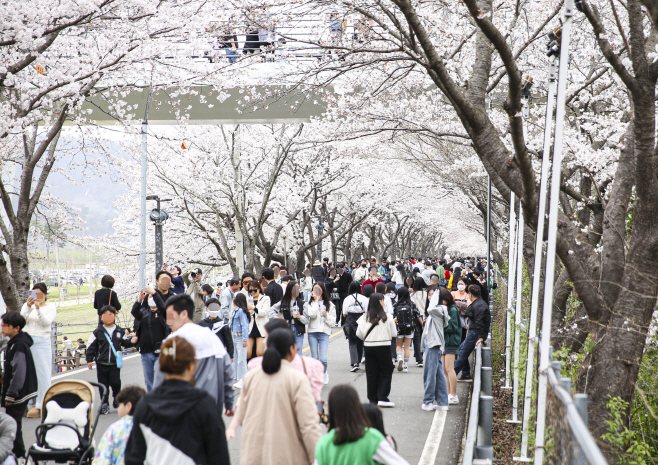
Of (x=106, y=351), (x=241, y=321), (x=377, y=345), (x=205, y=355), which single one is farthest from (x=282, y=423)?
(x=241, y=321)

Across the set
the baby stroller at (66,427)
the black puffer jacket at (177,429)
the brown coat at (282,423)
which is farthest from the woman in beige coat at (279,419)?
the baby stroller at (66,427)

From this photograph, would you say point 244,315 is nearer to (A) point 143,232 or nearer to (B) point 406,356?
(B) point 406,356

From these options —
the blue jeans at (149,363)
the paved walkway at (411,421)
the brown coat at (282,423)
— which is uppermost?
the brown coat at (282,423)

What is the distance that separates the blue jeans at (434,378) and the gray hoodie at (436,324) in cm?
10

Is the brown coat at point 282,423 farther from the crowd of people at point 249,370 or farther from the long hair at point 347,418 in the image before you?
the long hair at point 347,418

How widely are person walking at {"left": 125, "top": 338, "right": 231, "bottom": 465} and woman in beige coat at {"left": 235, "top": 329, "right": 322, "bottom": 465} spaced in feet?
1.97

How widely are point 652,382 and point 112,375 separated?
6.96 meters

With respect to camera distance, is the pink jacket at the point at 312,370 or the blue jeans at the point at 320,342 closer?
the pink jacket at the point at 312,370

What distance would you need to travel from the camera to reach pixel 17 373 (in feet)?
21.2

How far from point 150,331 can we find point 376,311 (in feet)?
A: 10.3

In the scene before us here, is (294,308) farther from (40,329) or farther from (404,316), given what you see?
(40,329)

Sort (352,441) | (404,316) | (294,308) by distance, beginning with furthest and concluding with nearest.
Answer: (404,316), (294,308), (352,441)

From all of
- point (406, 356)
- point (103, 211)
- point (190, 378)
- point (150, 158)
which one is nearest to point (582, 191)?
point (406, 356)

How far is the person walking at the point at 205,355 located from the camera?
4.82 m
